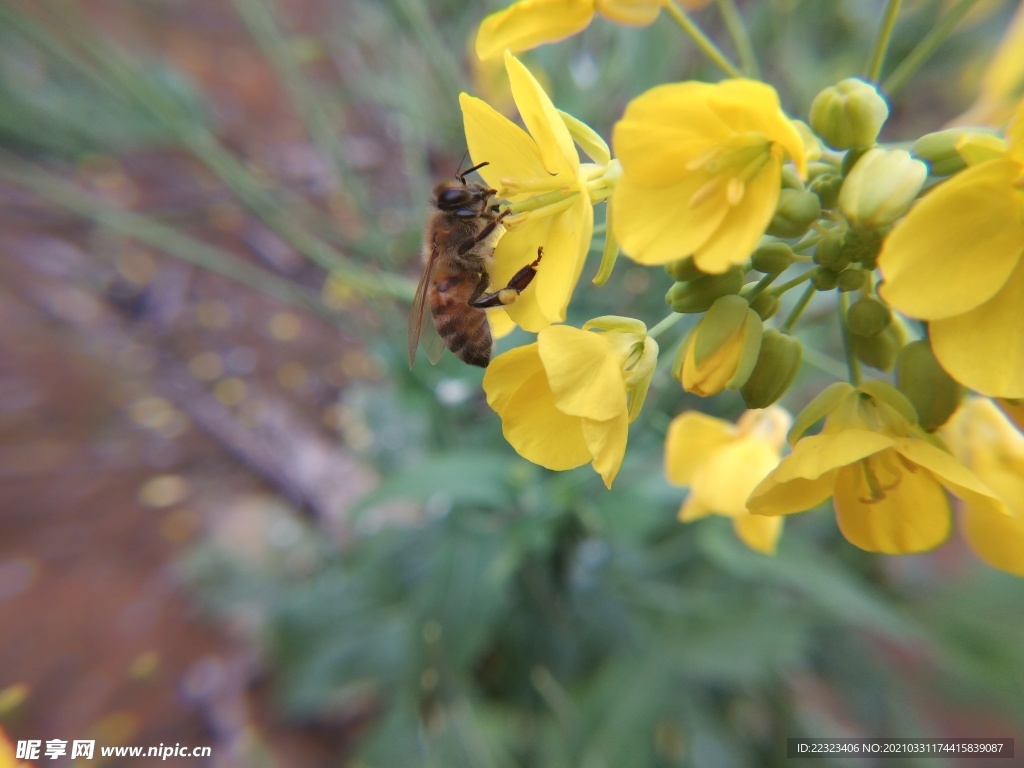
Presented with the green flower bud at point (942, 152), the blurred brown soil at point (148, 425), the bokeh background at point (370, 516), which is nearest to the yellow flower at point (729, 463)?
the bokeh background at point (370, 516)

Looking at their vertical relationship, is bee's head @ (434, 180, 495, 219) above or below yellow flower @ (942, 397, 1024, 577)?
above

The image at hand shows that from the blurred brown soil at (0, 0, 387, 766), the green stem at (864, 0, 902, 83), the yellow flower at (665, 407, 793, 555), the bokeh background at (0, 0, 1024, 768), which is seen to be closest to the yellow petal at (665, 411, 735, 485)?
the yellow flower at (665, 407, 793, 555)

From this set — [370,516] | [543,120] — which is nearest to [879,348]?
[543,120]

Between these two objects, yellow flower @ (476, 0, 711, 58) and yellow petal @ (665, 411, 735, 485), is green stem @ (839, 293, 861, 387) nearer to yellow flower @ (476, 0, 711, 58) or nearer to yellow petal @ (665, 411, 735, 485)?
yellow petal @ (665, 411, 735, 485)

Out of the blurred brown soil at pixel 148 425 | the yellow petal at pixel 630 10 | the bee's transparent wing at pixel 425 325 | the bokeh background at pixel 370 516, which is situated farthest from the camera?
the blurred brown soil at pixel 148 425

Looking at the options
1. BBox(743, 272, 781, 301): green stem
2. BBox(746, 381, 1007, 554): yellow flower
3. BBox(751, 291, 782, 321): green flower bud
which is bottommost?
BBox(746, 381, 1007, 554): yellow flower

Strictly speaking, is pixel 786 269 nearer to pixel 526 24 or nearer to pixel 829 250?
pixel 829 250

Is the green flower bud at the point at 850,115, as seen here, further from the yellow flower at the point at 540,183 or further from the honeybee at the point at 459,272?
the honeybee at the point at 459,272
